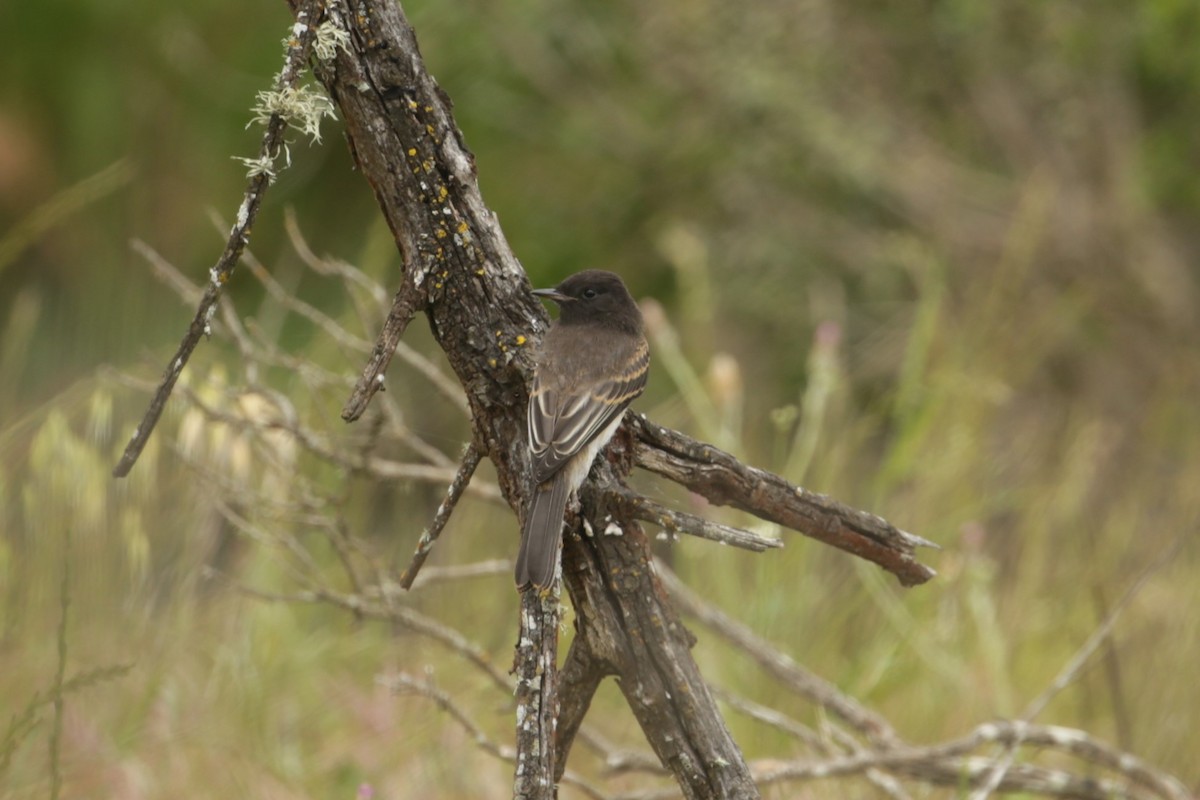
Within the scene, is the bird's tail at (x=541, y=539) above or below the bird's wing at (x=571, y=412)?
below

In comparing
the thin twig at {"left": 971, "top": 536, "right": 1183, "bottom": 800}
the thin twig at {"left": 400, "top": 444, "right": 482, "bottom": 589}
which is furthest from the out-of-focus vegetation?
the thin twig at {"left": 400, "top": 444, "right": 482, "bottom": 589}

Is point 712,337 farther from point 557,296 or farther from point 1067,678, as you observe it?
point 1067,678

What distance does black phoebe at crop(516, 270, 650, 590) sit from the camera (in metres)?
1.98

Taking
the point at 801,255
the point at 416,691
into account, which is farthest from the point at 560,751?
the point at 801,255

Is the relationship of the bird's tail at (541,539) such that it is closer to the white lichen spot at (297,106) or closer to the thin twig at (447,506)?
the thin twig at (447,506)

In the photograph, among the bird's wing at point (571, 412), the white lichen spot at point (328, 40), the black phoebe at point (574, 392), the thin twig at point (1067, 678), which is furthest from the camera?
the thin twig at point (1067, 678)

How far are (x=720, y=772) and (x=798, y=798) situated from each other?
216cm

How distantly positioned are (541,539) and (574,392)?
730 mm

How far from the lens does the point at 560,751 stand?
2072 millimetres

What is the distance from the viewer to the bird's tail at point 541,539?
6.29 ft

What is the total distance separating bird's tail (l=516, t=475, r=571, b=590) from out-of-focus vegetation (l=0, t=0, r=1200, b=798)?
0.90 m

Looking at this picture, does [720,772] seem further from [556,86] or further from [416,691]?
[556,86]

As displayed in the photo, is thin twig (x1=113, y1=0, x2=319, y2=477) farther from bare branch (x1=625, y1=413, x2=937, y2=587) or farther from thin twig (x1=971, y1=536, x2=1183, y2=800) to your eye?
thin twig (x1=971, y1=536, x2=1183, y2=800)

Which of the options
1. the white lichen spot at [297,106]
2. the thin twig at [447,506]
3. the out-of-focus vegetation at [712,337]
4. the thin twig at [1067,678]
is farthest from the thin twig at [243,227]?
the thin twig at [1067,678]
